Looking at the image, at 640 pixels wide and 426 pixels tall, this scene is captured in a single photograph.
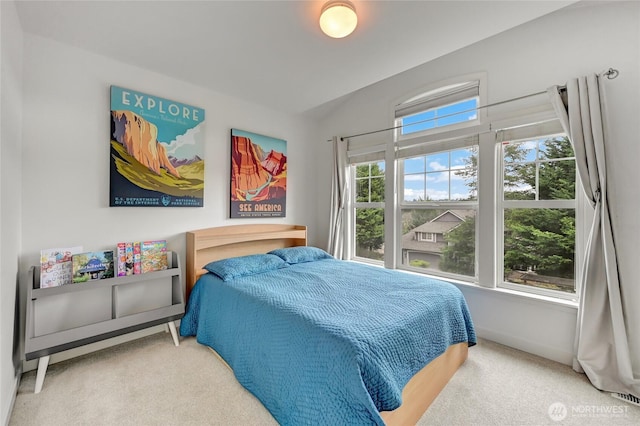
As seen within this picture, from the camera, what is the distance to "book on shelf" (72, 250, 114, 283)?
2.01 meters

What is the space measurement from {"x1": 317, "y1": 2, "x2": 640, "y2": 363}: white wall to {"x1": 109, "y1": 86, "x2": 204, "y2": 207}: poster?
2544mm

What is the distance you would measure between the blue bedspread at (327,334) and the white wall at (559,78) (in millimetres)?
681

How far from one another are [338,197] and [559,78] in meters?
→ 2.46

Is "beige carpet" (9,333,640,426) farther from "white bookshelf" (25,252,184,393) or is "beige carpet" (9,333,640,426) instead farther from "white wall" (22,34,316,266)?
"white wall" (22,34,316,266)

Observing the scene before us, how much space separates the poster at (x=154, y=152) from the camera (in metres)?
2.31

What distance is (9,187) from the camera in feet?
5.34

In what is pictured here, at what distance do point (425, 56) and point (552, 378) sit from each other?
2.70 m

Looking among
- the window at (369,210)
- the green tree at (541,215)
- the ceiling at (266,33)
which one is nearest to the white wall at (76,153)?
the ceiling at (266,33)

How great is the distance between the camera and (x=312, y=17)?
1.86 meters

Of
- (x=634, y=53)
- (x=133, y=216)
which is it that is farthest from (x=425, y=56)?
(x=133, y=216)

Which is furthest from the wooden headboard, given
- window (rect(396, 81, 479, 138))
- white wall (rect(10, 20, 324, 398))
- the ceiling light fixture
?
the ceiling light fixture

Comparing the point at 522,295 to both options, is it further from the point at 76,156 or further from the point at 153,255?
the point at 76,156

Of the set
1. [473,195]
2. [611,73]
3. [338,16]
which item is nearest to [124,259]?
[338,16]

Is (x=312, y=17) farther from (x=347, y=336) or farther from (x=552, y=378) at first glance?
(x=552, y=378)
